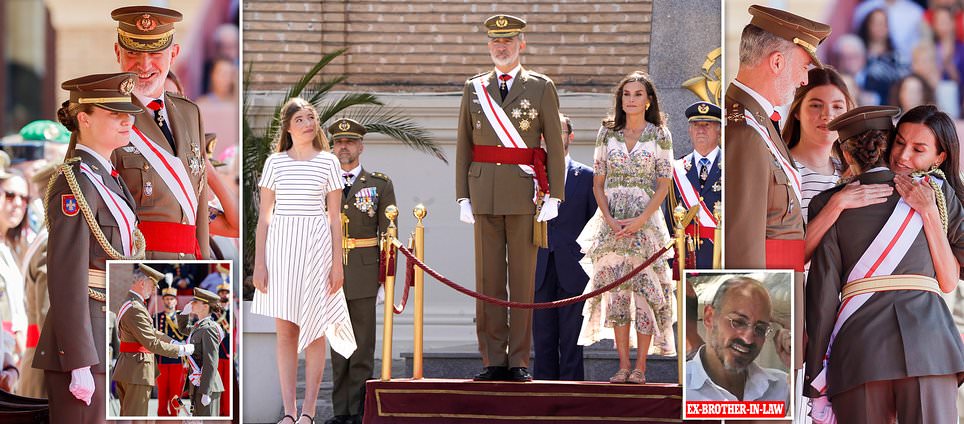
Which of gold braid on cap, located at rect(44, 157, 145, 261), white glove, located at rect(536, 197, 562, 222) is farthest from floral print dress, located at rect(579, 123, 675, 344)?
gold braid on cap, located at rect(44, 157, 145, 261)

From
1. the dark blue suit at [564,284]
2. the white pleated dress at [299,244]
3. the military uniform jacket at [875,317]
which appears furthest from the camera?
the dark blue suit at [564,284]

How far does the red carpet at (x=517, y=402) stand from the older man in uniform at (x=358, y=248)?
1.30 meters

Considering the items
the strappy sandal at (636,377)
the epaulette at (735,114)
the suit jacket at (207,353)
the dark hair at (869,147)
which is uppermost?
the epaulette at (735,114)

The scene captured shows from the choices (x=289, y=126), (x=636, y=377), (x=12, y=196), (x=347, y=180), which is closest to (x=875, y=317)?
(x=636, y=377)

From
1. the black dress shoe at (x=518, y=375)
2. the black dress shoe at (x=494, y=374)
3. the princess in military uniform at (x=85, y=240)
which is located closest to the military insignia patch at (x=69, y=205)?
the princess in military uniform at (x=85, y=240)

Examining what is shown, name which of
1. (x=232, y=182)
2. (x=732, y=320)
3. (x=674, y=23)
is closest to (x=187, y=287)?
(x=232, y=182)

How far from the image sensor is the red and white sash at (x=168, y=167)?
7957 mm

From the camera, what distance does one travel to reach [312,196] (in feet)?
27.5

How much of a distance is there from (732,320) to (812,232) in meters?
0.82

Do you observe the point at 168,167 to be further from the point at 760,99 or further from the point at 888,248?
the point at 888,248

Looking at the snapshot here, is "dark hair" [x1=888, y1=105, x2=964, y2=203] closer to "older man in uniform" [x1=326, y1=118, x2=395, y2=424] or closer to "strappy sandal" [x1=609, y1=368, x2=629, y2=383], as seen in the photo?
"strappy sandal" [x1=609, y1=368, x2=629, y2=383]

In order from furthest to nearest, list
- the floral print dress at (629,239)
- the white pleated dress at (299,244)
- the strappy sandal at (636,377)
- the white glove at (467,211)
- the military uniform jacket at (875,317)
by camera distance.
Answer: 1. the floral print dress at (629,239)
2. the white glove at (467,211)
3. the strappy sandal at (636,377)
4. the white pleated dress at (299,244)
5. the military uniform jacket at (875,317)

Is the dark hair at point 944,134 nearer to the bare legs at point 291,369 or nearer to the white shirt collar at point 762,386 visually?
the white shirt collar at point 762,386

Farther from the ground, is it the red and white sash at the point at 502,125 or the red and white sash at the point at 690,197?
the red and white sash at the point at 502,125
